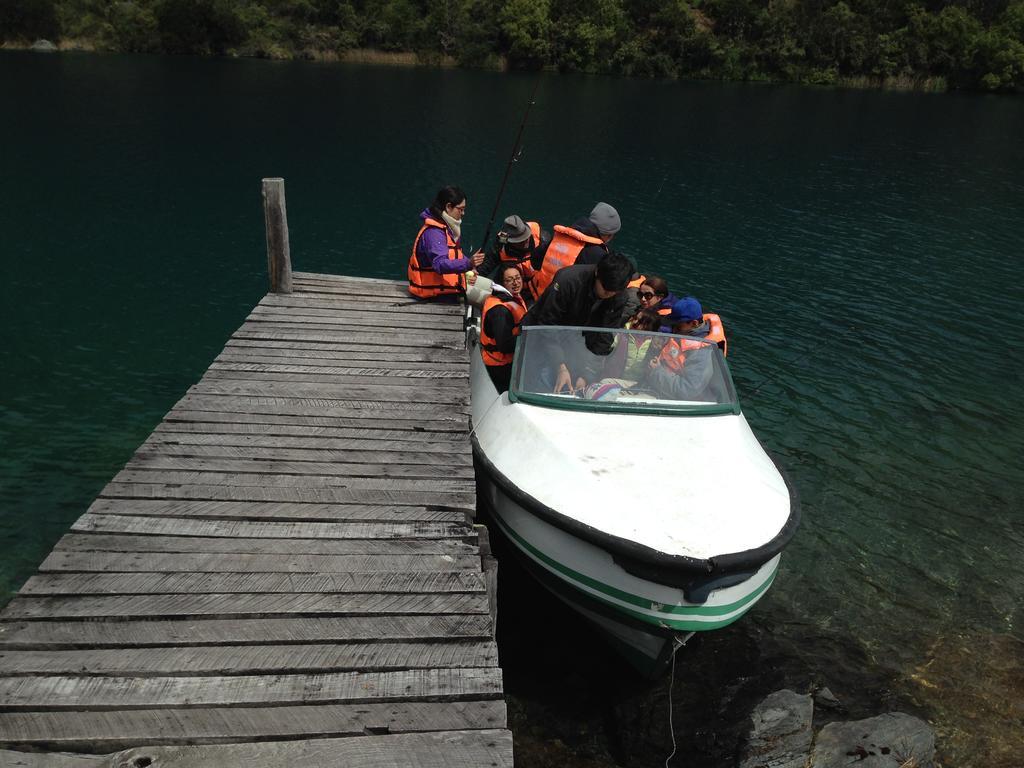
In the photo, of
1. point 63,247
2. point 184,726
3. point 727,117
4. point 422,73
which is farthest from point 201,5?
point 184,726

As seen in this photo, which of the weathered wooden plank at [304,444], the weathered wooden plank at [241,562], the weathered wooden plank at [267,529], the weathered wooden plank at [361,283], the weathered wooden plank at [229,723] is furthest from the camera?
the weathered wooden plank at [361,283]

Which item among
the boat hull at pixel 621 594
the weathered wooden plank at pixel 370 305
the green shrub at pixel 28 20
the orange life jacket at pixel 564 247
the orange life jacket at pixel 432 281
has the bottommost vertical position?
the boat hull at pixel 621 594

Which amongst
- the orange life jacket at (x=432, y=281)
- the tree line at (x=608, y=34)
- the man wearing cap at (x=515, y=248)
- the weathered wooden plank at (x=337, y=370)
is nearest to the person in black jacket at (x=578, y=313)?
→ the weathered wooden plank at (x=337, y=370)

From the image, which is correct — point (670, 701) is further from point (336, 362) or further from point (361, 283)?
point (361, 283)

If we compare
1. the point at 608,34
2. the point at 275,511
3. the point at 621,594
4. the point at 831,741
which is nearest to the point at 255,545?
the point at 275,511

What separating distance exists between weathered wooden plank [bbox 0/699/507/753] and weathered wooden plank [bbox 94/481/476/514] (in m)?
2.00

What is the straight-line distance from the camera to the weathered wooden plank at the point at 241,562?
16.8 feet

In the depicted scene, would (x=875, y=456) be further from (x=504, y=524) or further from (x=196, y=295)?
(x=196, y=295)

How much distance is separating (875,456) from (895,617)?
11.7 ft

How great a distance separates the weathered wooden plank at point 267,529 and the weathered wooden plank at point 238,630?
2.67 ft

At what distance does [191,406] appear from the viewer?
24.1 feet

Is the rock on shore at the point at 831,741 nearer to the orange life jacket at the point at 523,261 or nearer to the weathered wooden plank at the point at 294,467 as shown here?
the weathered wooden plank at the point at 294,467

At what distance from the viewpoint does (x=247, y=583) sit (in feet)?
16.5

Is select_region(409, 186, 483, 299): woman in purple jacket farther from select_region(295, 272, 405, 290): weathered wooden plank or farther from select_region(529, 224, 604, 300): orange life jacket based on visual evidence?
select_region(529, 224, 604, 300): orange life jacket
